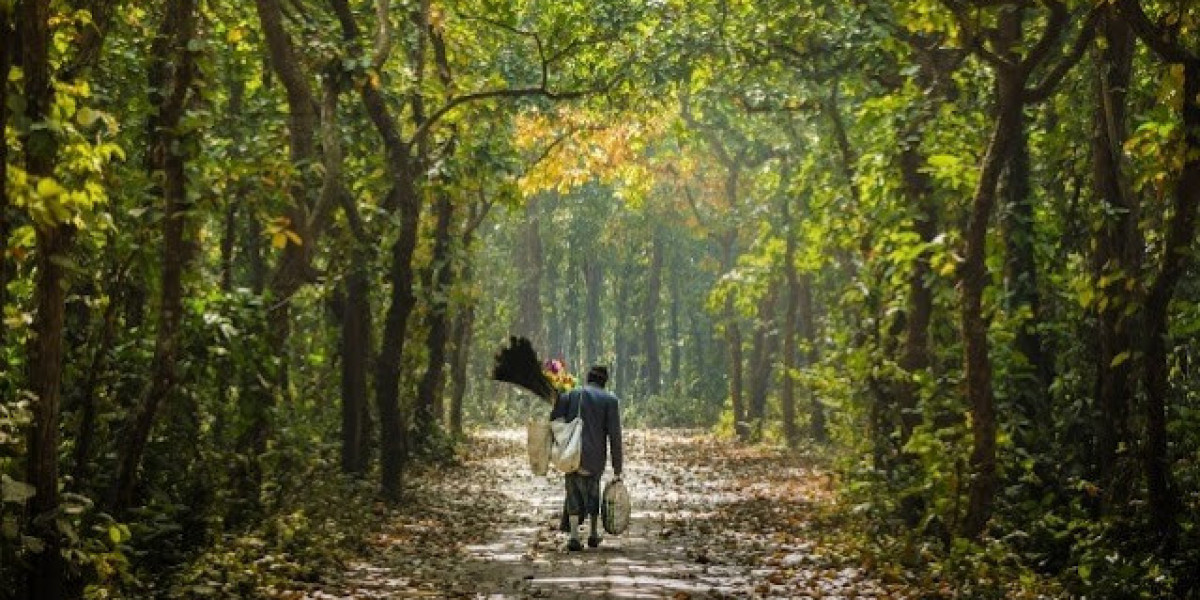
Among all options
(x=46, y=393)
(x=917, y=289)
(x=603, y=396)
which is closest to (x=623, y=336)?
(x=603, y=396)

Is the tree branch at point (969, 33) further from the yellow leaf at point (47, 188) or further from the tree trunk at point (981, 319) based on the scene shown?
the yellow leaf at point (47, 188)

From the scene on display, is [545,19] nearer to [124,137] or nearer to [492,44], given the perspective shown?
[492,44]

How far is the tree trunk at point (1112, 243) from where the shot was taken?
1132 centimetres

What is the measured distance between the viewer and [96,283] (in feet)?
34.6

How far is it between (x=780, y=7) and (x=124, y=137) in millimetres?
9891

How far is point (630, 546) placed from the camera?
15359mm

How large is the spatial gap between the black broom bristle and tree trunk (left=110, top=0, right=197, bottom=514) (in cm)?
762

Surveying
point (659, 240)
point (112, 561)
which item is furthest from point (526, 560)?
point (659, 240)

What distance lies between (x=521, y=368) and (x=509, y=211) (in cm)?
282

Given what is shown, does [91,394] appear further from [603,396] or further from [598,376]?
[598,376]

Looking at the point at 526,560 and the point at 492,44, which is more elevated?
the point at 492,44

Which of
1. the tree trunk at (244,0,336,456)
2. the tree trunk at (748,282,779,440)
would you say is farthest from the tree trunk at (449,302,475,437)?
the tree trunk at (244,0,336,456)

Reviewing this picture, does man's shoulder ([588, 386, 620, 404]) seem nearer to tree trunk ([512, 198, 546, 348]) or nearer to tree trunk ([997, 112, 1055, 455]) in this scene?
tree trunk ([997, 112, 1055, 455])

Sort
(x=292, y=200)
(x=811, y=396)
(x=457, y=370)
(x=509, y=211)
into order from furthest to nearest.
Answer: (x=811, y=396) → (x=457, y=370) → (x=509, y=211) → (x=292, y=200)
